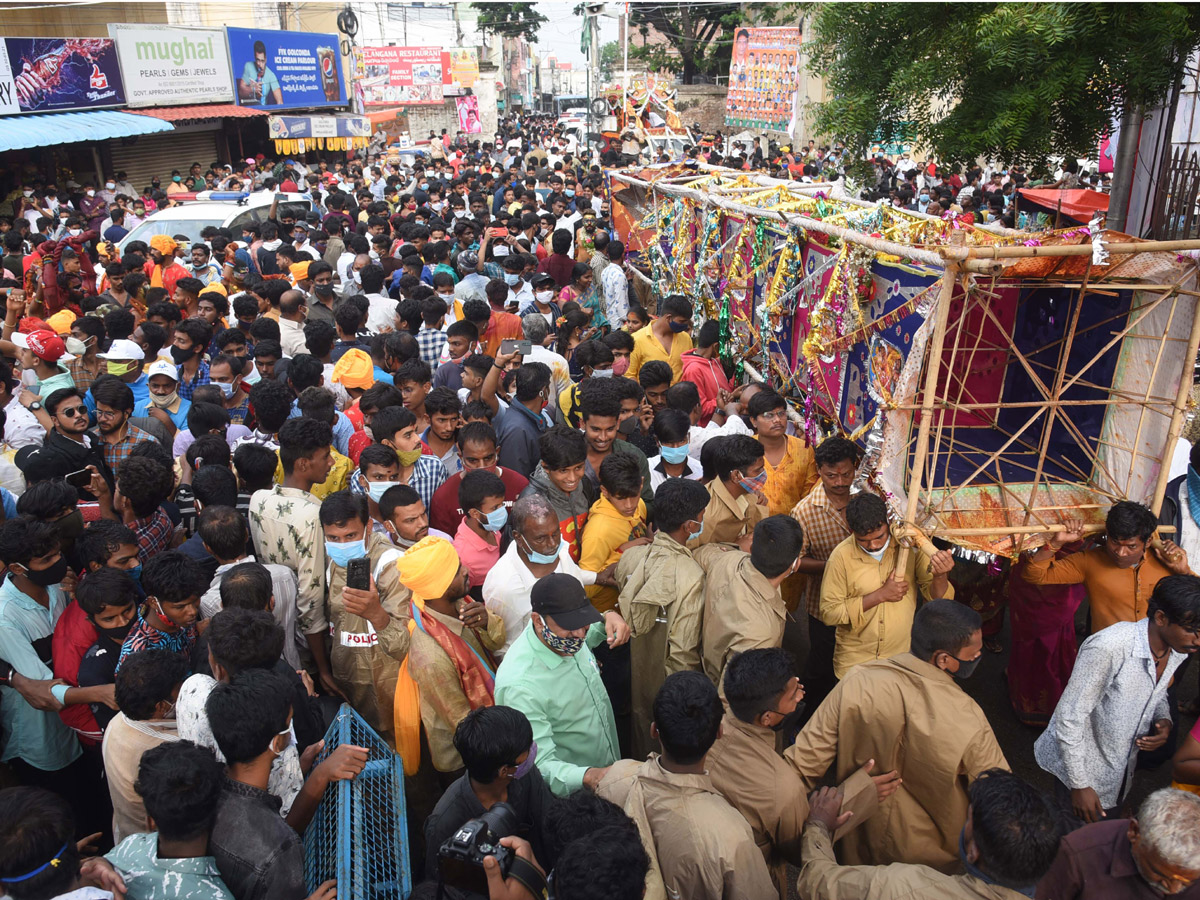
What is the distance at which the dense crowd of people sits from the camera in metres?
2.39

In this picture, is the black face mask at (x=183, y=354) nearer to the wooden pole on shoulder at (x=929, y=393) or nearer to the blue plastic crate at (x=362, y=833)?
the blue plastic crate at (x=362, y=833)


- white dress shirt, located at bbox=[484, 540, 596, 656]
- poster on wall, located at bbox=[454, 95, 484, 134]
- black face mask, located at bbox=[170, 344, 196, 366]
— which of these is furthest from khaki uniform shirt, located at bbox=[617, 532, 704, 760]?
poster on wall, located at bbox=[454, 95, 484, 134]

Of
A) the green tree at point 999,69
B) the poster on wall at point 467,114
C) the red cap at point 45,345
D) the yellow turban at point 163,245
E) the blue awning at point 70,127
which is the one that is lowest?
the red cap at point 45,345

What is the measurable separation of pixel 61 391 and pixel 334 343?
202cm

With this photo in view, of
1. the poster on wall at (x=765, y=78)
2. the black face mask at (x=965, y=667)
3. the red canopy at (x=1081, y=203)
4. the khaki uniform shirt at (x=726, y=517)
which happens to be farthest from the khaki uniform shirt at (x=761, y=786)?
the poster on wall at (x=765, y=78)

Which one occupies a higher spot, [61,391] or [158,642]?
[61,391]

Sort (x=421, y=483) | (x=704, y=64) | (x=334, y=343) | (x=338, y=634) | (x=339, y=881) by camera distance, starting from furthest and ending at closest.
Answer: (x=704, y=64) < (x=334, y=343) < (x=421, y=483) < (x=338, y=634) < (x=339, y=881)

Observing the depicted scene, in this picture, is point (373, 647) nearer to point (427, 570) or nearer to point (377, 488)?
point (427, 570)

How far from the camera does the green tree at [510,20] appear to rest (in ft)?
177

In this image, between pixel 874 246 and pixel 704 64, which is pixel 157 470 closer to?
pixel 874 246

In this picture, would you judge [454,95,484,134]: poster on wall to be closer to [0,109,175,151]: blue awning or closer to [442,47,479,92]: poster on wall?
[442,47,479,92]: poster on wall

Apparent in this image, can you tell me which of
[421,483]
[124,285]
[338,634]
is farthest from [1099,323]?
[124,285]

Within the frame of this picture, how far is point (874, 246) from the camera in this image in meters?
4.22

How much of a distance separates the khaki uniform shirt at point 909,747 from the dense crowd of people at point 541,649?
12 millimetres
